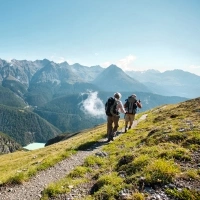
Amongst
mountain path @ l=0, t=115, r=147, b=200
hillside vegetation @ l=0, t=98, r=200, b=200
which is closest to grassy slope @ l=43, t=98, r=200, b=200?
hillside vegetation @ l=0, t=98, r=200, b=200

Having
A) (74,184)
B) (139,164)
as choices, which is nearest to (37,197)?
(74,184)

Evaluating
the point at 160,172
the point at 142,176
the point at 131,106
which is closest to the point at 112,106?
the point at 131,106

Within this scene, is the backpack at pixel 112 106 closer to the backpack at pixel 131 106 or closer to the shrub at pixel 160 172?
the backpack at pixel 131 106

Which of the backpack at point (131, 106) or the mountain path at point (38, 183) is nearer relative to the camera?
the mountain path at point (38, 183)

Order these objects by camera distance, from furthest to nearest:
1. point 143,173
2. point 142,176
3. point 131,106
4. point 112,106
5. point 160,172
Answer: point 131,106 → point 112,106 → point 143,173 → point 142,176 → point 160,172

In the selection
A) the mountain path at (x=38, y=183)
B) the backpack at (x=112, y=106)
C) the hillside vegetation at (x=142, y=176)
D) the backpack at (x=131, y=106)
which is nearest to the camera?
the hillside vegetation at (x=142, y=176)

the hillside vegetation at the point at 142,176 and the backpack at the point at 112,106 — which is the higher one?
the backpack at the point at 112,106

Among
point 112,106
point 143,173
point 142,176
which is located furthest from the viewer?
point 112,106

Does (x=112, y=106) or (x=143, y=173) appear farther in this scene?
(x=112, y=106)

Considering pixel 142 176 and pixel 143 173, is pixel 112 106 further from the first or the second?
pixel 142 176

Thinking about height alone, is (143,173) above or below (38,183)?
above

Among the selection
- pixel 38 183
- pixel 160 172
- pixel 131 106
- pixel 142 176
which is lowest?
pixel 38 183

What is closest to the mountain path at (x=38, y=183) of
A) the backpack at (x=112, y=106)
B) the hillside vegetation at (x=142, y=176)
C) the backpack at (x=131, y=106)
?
the hillside vegetation at (x=142, y=176)

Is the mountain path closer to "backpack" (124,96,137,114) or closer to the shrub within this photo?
the shrub
